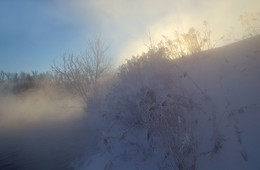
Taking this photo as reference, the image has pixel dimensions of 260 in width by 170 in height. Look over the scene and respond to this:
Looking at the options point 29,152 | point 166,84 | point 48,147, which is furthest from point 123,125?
point 29,152

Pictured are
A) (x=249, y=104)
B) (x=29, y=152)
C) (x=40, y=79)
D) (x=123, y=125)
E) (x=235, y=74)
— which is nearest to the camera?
(x=249, y=104)

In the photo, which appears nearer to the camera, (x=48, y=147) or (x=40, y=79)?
(x=48, y=147)

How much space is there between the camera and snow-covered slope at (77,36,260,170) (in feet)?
8.95

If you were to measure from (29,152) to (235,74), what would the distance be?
319 inches

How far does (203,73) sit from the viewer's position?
4.50m

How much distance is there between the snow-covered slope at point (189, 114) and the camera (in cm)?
273

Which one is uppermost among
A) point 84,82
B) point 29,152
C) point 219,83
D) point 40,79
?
point 40,79

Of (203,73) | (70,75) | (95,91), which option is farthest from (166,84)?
(70,75)

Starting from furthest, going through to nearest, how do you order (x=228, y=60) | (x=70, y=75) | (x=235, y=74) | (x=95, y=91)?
(x=70, y=75)
(x=95, y=91)
(x=228, y=60)
(x=235, y=74)

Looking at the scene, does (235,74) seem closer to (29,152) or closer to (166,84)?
(166,84)

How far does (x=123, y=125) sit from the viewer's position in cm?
529

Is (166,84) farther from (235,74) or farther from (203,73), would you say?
(235,74)

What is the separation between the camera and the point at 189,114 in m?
3.67

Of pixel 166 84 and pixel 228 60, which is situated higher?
pixel 228 60
